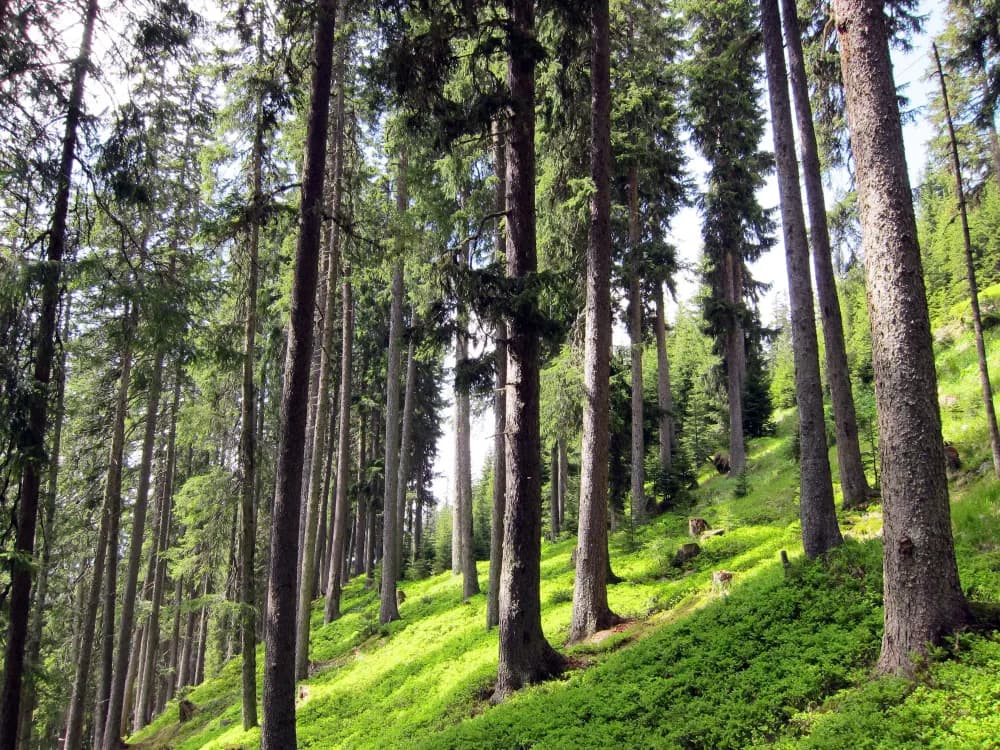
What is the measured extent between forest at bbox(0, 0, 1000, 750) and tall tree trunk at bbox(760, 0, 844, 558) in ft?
0.16

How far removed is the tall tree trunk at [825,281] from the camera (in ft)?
34.4

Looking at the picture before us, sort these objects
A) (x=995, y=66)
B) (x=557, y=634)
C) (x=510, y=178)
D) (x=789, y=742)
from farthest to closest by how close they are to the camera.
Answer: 1. (x=995, y=66)
2. (x=557, y=634)
3. (x=510, y=178)
4. (x=789, y=742)

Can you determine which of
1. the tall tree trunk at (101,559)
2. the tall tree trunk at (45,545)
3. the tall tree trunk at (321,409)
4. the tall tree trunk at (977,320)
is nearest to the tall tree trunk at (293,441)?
the tall tree trunk at (45,545)

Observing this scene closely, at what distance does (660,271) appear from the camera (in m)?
16.3

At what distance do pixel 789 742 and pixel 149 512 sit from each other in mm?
26978

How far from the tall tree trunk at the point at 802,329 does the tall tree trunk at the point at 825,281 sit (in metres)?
1.20

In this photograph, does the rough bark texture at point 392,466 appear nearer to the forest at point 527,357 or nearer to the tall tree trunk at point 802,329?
the forest at point 527,357

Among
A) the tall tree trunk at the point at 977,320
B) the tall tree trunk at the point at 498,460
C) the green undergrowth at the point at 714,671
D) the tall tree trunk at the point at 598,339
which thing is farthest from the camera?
the tall tree trunk at the point at 498,460

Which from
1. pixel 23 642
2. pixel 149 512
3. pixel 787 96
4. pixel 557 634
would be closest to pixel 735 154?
pixel 787 96

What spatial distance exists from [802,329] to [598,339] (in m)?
3.15

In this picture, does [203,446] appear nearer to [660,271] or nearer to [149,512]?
[149,512]

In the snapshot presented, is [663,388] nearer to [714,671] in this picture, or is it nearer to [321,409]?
[321,409]

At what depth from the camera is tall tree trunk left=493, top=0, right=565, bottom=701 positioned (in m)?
7.91

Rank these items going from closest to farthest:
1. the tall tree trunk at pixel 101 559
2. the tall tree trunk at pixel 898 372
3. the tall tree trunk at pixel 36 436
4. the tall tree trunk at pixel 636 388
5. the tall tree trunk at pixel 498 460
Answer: the tall tree trunk at pixel 898 372, the tall tree trunk at pixel 36 436, the tall tree trunk at pixel 498 460, the tall tree trunk at pixel 101 559, the tall tree trunk at pixel 636 388
